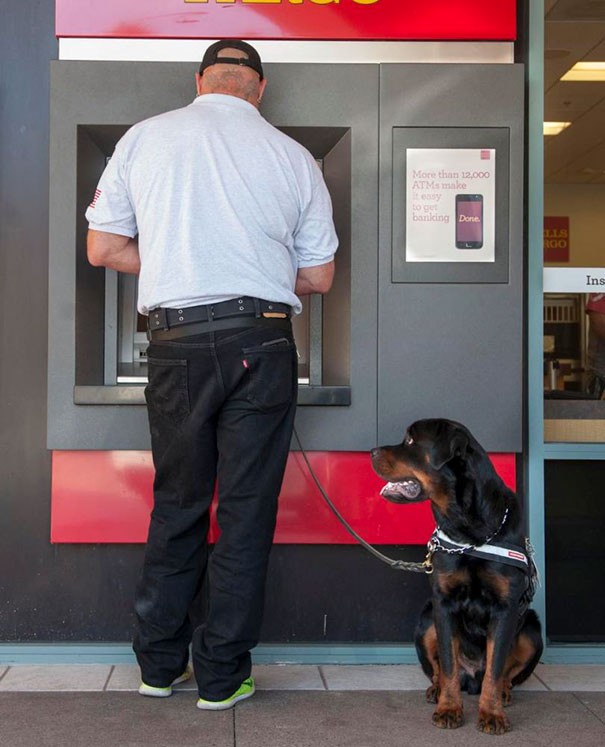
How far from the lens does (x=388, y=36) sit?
12.2 ft

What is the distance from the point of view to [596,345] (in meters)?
3.95

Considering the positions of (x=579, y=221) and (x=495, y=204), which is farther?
(x=579, y=221)

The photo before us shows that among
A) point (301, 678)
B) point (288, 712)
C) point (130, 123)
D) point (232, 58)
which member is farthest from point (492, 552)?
point (130, 123)

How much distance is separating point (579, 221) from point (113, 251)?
213 cm

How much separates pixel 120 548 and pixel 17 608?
45 cm

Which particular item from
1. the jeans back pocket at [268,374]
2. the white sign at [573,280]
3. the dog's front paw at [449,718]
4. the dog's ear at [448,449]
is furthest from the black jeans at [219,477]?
the white sign at [573,280]

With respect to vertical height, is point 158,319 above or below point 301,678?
above

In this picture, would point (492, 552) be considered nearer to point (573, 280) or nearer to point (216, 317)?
point (216, 317)

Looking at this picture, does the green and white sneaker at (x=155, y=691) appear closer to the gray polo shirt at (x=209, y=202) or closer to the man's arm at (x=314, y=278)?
the gray polo shirt at (x=209, y=202)

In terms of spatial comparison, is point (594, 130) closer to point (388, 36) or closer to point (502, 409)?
point (388, 36)

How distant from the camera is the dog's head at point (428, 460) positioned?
306cm

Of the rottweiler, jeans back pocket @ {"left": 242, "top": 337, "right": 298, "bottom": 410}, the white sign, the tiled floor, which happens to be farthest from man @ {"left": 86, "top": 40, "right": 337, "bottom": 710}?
the white sign

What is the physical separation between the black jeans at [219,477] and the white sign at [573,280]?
1236 mm

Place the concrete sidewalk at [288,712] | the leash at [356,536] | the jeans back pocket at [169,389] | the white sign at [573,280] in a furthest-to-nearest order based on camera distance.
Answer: the white sign at [573,280] → the leash at [356,536] → the jeans back pocket at [169,389] → the concrete sidewalk at [288,712]
